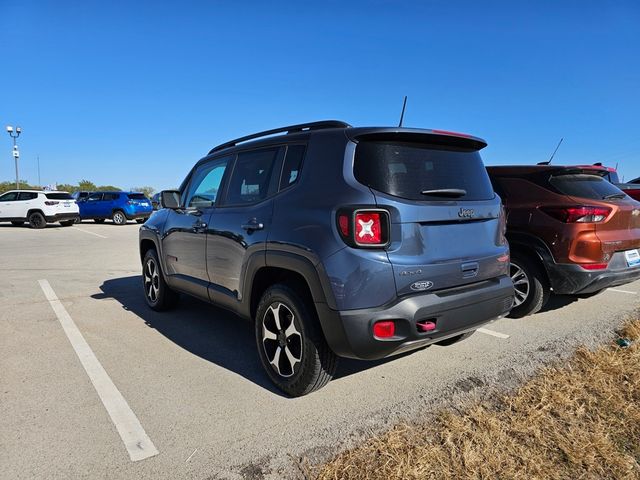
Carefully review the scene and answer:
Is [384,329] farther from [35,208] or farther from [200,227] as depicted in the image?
[35,208]

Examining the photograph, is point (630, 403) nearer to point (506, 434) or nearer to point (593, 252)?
point (506, 434)

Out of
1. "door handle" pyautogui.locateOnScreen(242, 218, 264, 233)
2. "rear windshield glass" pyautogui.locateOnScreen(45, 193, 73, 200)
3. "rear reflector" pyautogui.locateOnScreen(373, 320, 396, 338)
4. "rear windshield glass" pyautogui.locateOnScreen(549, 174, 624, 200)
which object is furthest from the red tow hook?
"rear windshield glass" pyautogui.locateOnScreen(45, 193, 73, 200)

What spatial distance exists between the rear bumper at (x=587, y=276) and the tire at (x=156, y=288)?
4305mm

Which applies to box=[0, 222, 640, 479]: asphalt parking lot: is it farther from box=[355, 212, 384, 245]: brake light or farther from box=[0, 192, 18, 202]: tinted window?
box=[0, 192, 18, 202]: tinted window

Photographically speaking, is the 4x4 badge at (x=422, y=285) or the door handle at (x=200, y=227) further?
the door handle at (x=200, y=227)

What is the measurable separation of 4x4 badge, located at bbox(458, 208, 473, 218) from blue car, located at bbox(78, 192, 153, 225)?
20.0m

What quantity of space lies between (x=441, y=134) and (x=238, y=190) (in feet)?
5.68

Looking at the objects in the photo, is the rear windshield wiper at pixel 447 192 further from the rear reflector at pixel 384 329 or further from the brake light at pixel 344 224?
the rear reflector at pixel 384 329

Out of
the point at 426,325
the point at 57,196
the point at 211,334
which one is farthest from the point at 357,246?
the point at 57,196

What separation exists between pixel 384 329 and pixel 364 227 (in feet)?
2.03

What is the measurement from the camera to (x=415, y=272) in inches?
97.0

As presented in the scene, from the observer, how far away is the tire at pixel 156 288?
487 centimetres

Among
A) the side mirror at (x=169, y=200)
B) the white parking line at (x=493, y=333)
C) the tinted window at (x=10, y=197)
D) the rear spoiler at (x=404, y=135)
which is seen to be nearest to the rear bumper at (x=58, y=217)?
the tinted window at (x=10, y=197)

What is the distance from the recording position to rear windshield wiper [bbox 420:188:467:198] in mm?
2643
